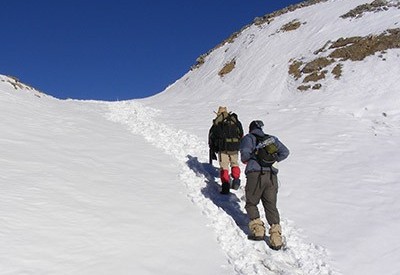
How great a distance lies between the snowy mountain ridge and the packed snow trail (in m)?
0.03

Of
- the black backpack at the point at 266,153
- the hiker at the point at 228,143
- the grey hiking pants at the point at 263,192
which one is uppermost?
the hiker at the point at 228,143

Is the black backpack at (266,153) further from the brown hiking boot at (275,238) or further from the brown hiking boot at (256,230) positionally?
the brown hiking boot at (275,238)

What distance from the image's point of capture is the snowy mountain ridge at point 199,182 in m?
6.31

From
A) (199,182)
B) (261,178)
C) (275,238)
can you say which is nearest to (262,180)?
(261,178)

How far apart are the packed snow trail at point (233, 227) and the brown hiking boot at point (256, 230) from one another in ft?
0.35

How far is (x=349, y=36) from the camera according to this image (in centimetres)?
2459

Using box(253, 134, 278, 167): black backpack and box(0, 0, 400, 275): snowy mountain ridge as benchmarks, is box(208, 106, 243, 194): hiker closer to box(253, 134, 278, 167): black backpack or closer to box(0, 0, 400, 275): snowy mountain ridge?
box(0, 0, 400, 275): snowy mountain ridge

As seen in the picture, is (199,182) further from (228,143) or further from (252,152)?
(252,152)

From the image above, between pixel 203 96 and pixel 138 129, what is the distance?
11.9 meters

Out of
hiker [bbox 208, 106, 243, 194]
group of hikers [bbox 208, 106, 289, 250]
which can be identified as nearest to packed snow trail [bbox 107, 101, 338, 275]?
group of hikers [bbox 208, 106, 289, 250]

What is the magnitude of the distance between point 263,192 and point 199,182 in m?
3.05

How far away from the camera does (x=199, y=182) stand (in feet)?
34.1

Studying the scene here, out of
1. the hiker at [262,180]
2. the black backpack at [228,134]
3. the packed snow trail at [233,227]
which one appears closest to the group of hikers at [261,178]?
the hiker at [262,180]

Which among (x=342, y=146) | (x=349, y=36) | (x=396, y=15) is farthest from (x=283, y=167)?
(x=396, y=15)
